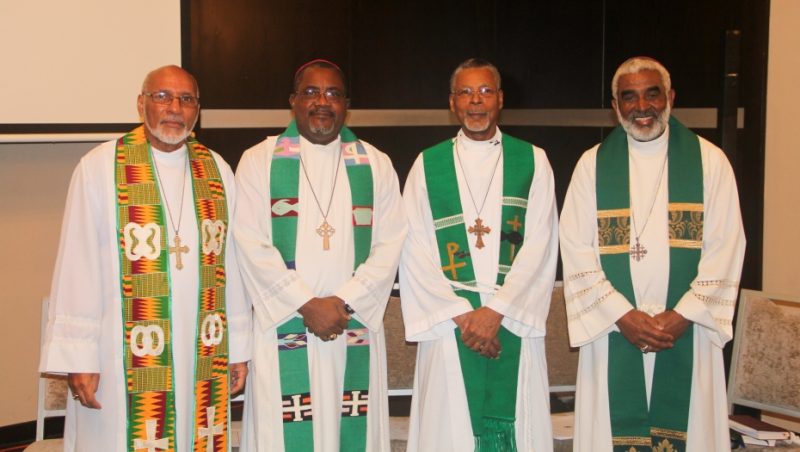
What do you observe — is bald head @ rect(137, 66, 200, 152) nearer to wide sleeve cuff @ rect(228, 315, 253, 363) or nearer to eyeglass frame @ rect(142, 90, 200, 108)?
eyeglass frame @ rect(142, 90, 200, 108)

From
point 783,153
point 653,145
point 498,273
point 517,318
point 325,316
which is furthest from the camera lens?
point 783,153

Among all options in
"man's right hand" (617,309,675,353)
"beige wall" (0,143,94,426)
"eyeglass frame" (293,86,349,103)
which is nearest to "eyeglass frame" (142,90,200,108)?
"eyeglass frame" (293,86,349,103)

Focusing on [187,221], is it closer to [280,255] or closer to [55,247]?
[280,255]

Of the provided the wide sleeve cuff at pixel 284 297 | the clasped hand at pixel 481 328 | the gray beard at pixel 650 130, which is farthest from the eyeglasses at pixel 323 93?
the gray beard at pixel 650 130

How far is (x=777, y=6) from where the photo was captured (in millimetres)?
6195

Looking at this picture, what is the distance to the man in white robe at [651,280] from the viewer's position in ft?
13.8

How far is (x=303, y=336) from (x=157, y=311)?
668 mm

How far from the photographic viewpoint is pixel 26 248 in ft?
20.6

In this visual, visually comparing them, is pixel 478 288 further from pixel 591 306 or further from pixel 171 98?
pixel 171 98

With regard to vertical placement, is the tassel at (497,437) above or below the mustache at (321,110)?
below

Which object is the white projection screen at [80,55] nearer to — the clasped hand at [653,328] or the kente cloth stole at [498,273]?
the kente cloth stole at [498,273]

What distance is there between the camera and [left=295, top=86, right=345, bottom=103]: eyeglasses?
4.27 m

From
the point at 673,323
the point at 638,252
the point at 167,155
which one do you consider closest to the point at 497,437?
the point at 673,323

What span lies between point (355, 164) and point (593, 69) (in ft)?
14.1
